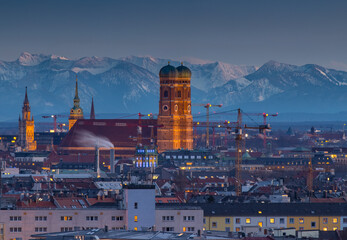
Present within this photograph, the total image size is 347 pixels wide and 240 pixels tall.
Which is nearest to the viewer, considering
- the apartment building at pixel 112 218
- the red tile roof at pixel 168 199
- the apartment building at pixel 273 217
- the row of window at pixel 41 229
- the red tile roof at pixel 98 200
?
the apartment building at pixel 112 218

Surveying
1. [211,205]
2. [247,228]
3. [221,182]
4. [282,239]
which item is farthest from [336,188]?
[282,239]

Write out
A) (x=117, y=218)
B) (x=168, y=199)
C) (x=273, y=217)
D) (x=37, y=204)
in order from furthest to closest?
(x=168, y=199), (x=273, y=217), (x=37, y=204), (x=117, y=218)

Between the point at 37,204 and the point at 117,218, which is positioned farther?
the point at 37,204

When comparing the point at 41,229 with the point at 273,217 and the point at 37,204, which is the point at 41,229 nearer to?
the point at 37,204

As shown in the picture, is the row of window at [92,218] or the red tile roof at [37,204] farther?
the red tile roof at [37,204]

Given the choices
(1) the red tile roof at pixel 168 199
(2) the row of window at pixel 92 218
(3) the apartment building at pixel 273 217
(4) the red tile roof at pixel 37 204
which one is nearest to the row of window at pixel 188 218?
(2) the row of window at pixel 92 218

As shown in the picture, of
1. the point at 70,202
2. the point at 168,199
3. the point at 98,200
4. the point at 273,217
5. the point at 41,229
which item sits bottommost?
the point at 41,229

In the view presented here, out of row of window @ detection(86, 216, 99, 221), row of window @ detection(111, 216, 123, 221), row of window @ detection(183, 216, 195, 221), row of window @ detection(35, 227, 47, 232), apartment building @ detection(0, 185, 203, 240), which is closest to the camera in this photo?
apartment building @ detection(0, 185, 203, 240)

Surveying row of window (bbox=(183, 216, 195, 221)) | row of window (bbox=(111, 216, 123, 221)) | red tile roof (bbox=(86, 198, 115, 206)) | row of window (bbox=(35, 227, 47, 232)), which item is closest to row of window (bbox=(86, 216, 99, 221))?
row of window (bbox=(111, 216, 123, 221))

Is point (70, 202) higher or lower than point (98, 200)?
lower

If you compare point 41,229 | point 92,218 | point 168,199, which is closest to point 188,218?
→ point 92,218

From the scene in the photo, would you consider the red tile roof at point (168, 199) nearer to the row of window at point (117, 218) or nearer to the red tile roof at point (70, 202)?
the red tile roof at point (70, 202)

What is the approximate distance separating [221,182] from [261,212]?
64883mm

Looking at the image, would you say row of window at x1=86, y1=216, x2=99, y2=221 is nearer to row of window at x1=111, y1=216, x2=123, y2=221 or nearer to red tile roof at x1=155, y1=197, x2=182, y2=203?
row of window at x1=111, y1=216, x2=123, y2=221
